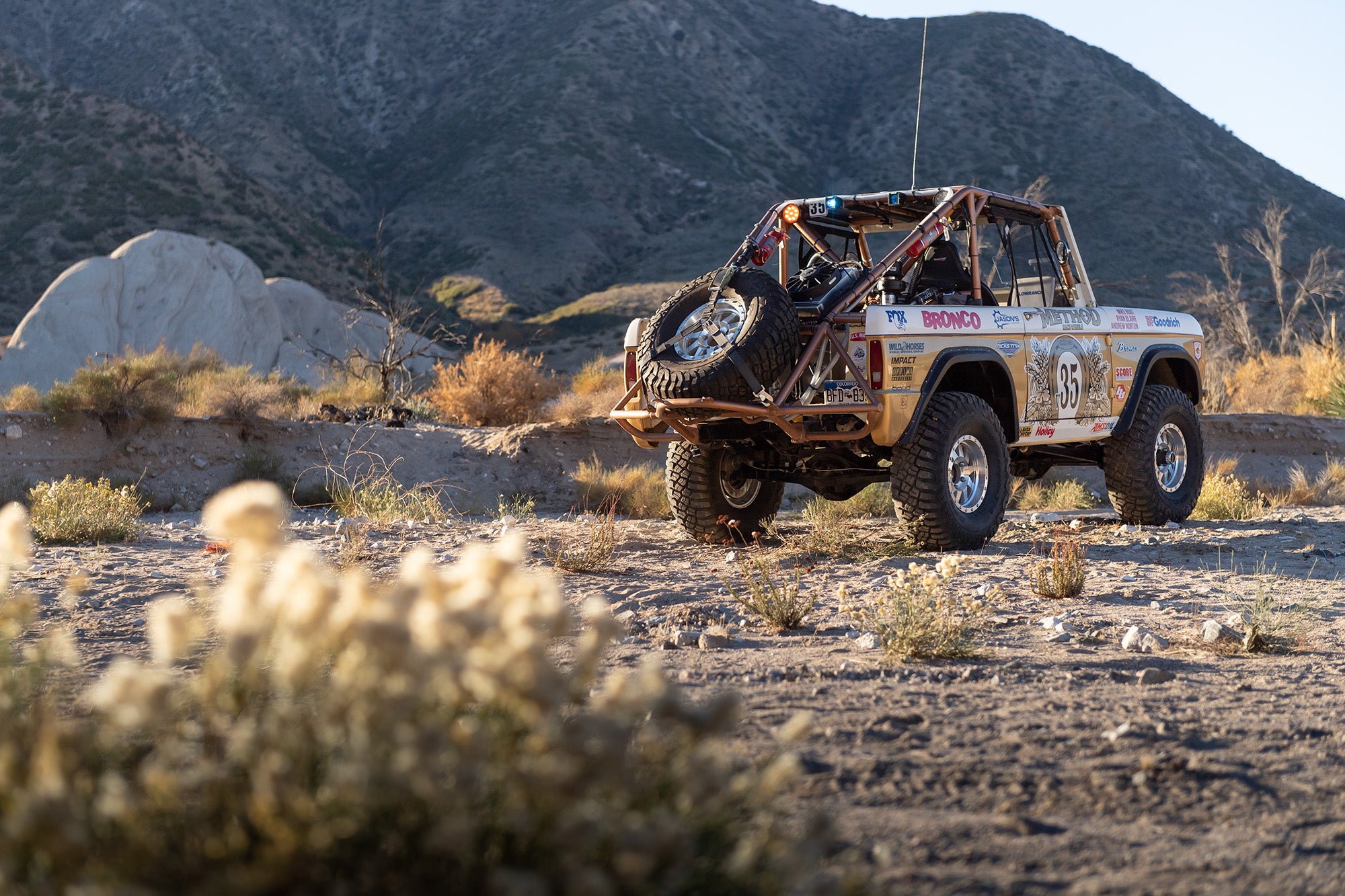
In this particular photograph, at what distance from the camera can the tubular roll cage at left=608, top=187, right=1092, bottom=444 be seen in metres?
7.49

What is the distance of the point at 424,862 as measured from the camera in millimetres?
1880

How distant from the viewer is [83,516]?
31.7 feet

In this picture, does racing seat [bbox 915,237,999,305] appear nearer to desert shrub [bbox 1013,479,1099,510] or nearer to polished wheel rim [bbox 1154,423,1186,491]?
polished wheel rim [bbox 1154,423,1186,491]

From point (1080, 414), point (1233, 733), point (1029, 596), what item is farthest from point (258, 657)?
point (1080, 414)

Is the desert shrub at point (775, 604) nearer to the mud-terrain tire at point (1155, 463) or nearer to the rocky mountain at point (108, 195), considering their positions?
the mud-terrain tire at point (1155, 463)

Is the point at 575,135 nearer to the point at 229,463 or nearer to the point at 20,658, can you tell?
the point at 229,463

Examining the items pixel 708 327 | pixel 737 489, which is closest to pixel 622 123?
pixel 737 489

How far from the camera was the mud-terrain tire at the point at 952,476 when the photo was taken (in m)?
7.95

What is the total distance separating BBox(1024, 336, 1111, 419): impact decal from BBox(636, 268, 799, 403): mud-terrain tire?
232 centimetres

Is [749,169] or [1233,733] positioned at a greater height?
[749,169]

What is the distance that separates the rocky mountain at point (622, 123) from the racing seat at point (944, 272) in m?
40.7

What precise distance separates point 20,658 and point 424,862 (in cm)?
363

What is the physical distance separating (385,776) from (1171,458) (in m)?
10.0

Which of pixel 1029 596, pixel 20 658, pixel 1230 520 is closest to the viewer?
pixel 20 658
